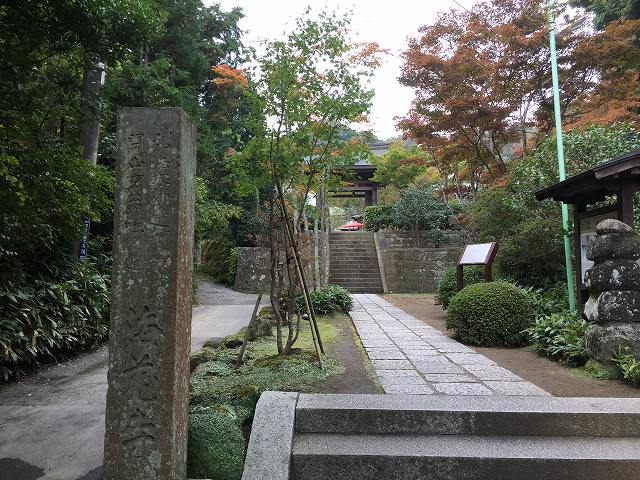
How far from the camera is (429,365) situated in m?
4.91

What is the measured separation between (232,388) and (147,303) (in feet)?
5.03

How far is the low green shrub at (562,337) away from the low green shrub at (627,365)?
0.54 metres

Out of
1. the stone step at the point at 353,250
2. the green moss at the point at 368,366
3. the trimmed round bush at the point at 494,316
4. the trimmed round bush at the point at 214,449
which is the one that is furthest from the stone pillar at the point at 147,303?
the stone step at the point at 353,250

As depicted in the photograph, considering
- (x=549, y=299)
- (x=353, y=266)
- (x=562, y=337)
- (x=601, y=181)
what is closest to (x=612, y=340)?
(x=562, y=337)

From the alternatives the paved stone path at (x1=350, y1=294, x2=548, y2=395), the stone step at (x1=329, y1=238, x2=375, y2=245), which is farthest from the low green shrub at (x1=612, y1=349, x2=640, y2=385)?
the stone step at (x1=329, y1=238, x2=375, y2=245)

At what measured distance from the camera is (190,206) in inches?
113

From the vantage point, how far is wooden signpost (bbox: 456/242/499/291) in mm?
7648

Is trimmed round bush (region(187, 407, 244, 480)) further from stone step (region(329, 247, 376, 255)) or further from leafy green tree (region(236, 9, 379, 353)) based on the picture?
stone step (region(329, 247, 376, 255))

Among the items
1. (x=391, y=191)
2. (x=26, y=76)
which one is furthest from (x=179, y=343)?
(x=391, y=191)

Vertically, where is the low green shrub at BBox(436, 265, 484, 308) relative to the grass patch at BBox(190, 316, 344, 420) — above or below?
above

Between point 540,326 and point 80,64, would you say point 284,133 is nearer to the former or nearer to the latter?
point 80,64

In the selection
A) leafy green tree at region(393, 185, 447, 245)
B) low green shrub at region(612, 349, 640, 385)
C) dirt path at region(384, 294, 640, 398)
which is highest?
leafy green tree at region(393, 185, 447, 245)

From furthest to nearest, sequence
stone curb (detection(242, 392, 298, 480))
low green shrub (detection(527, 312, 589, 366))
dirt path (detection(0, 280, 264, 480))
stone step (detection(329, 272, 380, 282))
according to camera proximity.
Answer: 1. stone step (detection(329, 272, 380, 282))
2. low green shrub (detection(527, 312, 589, 366))
3. dirt path (detection(0, 280, 264, 480))
4. stone curb (detection(242, 392, 298, 480))

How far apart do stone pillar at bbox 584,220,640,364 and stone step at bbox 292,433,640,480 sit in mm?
1558
